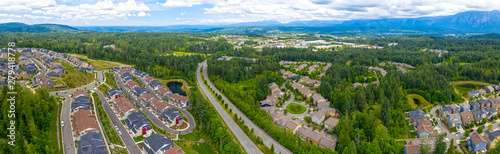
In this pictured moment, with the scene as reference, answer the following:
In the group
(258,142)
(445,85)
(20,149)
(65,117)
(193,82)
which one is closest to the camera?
(20,149)

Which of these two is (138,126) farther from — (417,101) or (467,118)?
(417,101)

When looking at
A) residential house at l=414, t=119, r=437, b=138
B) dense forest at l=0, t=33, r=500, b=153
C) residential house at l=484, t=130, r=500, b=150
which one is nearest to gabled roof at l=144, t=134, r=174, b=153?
dense forest at l=0, t=33, r=500, b=153

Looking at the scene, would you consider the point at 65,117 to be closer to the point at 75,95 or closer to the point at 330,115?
the point at 75,95

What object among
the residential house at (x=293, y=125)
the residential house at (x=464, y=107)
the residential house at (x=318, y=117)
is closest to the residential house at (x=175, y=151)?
the residential house at (x=293, y=125)

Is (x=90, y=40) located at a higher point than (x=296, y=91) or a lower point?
higher

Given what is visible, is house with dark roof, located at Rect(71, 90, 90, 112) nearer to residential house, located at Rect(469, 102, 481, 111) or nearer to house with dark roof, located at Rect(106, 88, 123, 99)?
house with dark roof, located at Rect(106, 88, 123, 99)

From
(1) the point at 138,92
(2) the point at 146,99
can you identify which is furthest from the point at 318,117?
(1) the point at 138,92

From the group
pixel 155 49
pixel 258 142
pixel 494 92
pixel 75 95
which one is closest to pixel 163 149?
pixel 258 142
